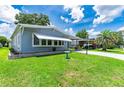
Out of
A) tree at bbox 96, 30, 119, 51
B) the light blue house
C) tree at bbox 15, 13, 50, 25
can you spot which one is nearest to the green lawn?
the light blue house

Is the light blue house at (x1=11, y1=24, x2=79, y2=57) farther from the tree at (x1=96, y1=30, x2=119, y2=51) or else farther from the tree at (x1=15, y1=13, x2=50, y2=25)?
the tree at (x1=15, y1=13, x2=50, y2=25)

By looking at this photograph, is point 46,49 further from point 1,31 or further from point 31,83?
point 1,31

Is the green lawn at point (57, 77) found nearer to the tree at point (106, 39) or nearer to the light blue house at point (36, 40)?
the light blue house at point (36, 40)

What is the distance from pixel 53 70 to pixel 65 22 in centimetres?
2316

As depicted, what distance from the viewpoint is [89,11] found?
2647 centimetres

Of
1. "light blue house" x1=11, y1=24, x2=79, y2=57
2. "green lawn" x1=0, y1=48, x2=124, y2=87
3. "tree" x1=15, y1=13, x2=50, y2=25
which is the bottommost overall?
"green lawn" x1=0, y1=48, x2=124, y2=87

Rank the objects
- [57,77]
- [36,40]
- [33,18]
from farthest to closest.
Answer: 1. [33,18]
2. [36,40]
3. [57,77]

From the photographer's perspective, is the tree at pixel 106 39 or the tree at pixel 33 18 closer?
the tree at pixel 106 39

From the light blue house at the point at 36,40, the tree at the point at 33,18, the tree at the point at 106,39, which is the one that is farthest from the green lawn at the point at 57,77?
the tree at the point at 33,18

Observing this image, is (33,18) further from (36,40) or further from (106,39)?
(36,40)

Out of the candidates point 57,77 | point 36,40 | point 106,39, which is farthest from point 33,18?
point 57,77

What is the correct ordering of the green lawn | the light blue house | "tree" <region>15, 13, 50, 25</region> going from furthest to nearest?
"tree" <region>15, 13, 50, 25</region>, the light blue house, the green lawn
